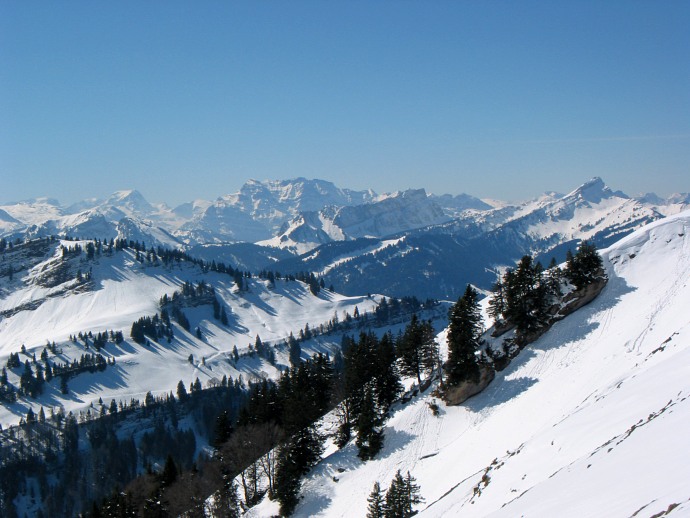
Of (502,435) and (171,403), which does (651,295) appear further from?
(171,403)

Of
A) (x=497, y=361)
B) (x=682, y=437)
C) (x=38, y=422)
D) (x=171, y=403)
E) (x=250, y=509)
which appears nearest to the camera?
(x=682, y=437)

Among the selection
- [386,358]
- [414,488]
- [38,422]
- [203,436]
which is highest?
[386,358]

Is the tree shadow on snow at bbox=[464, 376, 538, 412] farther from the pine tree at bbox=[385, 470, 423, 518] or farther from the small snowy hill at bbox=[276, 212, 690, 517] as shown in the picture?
the pine tree at bbox=[385, 470, 423, 518]

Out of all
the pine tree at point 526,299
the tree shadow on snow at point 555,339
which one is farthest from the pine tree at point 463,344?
the pine tree at point 526,299

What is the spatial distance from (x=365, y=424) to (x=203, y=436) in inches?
5027

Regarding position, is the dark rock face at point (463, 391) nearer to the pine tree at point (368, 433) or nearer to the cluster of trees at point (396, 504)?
the pine tree at point (368, 433)

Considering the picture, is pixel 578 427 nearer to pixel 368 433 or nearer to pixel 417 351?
pixel 368 433

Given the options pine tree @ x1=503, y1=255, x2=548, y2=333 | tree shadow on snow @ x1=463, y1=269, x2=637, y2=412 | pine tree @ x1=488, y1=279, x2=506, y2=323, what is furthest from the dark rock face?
pine tree @ x1=488, y1=279, x2=506, y2=323

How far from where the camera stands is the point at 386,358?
74.1m

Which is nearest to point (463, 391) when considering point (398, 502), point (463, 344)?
point (463, 344)

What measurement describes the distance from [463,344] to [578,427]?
27.9m

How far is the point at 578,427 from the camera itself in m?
39.5

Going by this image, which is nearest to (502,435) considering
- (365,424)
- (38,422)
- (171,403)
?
(365,424)

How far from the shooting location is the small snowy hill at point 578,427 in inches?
996
